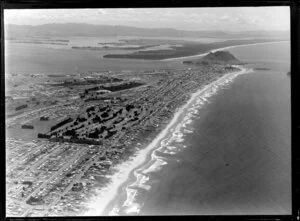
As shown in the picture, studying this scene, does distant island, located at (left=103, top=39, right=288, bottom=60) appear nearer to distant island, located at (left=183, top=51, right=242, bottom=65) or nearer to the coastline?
distant island, located at (left=183, top=51, right=242, bottom=65)

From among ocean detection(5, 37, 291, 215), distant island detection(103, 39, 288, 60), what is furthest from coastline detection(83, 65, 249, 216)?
distant island detection(103, 39, 288, 60)

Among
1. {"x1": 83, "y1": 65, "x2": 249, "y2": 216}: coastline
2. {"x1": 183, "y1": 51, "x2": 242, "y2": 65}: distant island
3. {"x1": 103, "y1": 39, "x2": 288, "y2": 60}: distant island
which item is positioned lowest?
{"x1": 83, "y1": 65, "x2": 249, "y2": 216}: coastline

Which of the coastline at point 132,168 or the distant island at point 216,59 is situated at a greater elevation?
the distant island at point 216,59

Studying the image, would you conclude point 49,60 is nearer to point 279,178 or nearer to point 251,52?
point 251,52

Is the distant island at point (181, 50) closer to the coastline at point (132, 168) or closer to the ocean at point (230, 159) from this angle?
the ocean at point (230, 159)

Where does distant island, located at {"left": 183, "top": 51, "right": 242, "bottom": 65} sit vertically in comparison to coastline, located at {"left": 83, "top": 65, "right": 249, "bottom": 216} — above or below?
above

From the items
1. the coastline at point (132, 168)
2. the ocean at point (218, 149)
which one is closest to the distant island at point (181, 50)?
the ocean at point (218, 149)

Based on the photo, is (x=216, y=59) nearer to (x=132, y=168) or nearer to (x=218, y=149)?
(x=218, y=149)
